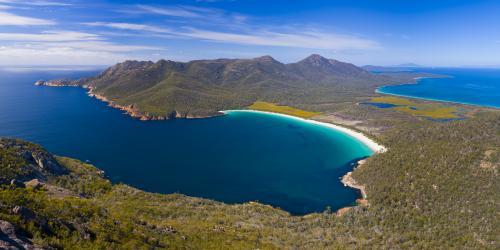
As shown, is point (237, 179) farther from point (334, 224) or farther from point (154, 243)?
point (154, 243)

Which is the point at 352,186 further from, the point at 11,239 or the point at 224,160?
the point at 11,239

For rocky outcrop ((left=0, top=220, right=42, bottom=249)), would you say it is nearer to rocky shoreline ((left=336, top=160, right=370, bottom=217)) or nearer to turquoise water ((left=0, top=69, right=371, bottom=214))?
turquoise water ((left=0, top=69, right=371, bottom=214))

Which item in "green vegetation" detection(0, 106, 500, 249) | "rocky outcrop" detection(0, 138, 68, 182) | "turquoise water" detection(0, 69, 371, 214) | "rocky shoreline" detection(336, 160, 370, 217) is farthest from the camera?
"turquoise water" detection(0, 69, 371, 214)

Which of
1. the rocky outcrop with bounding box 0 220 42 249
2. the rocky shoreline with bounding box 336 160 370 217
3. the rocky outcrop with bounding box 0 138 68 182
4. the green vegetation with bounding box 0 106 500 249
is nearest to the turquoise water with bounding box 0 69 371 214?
the rocky shoreline with bounding box 336 160 370 217

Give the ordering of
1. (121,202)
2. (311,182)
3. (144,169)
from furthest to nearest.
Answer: (144,169), (311,182), (121,202)

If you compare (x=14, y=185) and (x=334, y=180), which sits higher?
(x=14, y=185)

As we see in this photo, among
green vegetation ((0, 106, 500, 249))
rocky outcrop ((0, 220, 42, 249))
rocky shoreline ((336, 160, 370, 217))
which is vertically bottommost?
rocky shoreline ((336, 160, 370, 217))

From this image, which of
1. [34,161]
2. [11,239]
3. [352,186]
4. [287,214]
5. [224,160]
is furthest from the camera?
[224,160]

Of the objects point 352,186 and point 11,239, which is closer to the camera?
point 11,239

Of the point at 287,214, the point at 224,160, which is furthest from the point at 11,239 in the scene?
the point at 224,160

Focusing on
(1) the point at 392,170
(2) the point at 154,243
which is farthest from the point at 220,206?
(1) the point at 392,170

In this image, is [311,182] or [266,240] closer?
[266,240]
